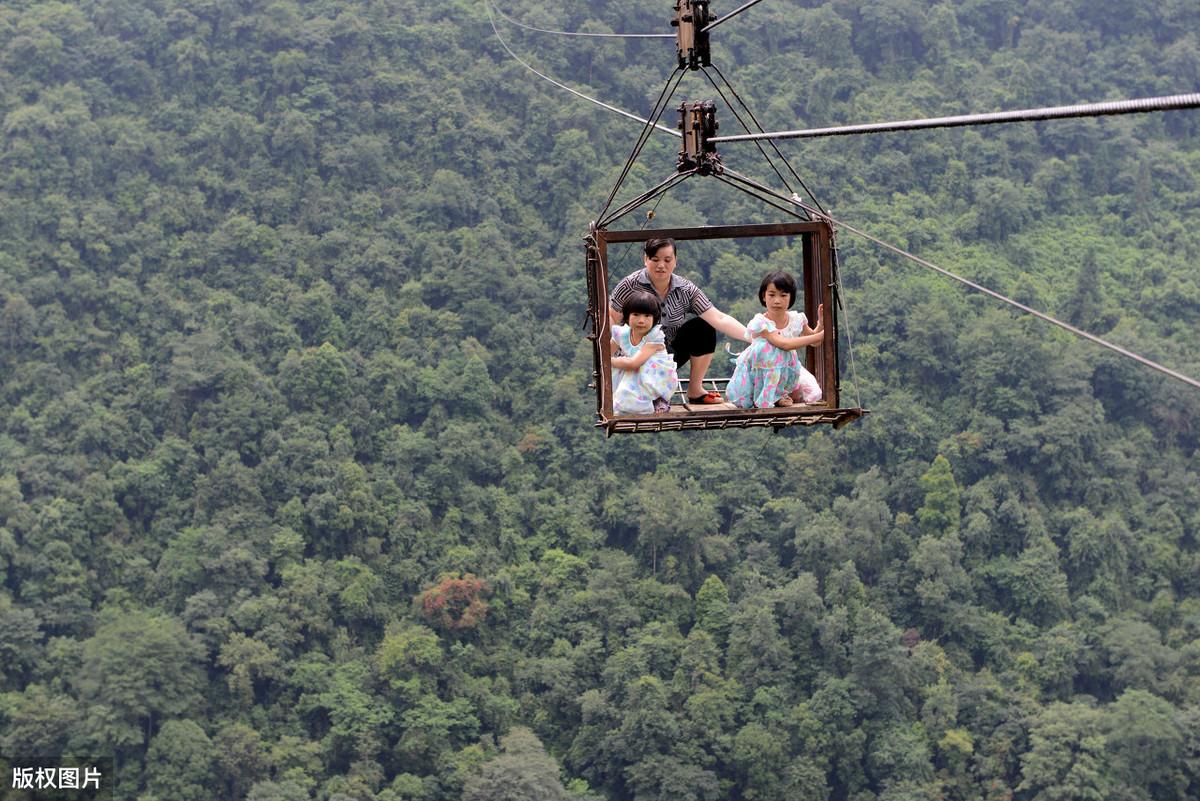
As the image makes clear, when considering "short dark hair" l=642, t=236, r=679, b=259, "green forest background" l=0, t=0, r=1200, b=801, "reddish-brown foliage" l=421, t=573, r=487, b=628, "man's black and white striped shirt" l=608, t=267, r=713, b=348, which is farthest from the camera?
"reddish-brown foliage" l=421, t=573, r=487, b=628

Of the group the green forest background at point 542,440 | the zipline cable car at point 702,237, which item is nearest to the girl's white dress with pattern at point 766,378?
the zipline cable car at point 702,237

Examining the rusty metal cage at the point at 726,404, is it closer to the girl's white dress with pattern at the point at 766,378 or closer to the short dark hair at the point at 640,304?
the girl's white dress with pattern at the point at 766,378

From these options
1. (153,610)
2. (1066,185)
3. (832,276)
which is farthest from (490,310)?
(832,276)

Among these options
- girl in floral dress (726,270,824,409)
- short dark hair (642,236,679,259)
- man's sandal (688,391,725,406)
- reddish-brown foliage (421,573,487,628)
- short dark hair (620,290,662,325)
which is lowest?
reddish-brown foliage (421,573,487,628)

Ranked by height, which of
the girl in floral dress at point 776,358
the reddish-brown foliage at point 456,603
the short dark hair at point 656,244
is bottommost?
the reddish-brown foliage at point 456,603

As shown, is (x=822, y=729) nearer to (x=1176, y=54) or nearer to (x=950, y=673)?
(x=950, y=673)

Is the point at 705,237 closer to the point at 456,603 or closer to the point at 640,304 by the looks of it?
the point at 640,304

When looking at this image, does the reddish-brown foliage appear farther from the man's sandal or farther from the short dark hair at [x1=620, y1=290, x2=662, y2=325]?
the short dark hair at [x1=620, y1=290, x2=662, y2=325]

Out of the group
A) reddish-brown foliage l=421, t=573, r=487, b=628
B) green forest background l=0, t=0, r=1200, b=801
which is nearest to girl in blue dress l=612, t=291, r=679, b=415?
green forest background l=0, t=0, r=1200, b=801
